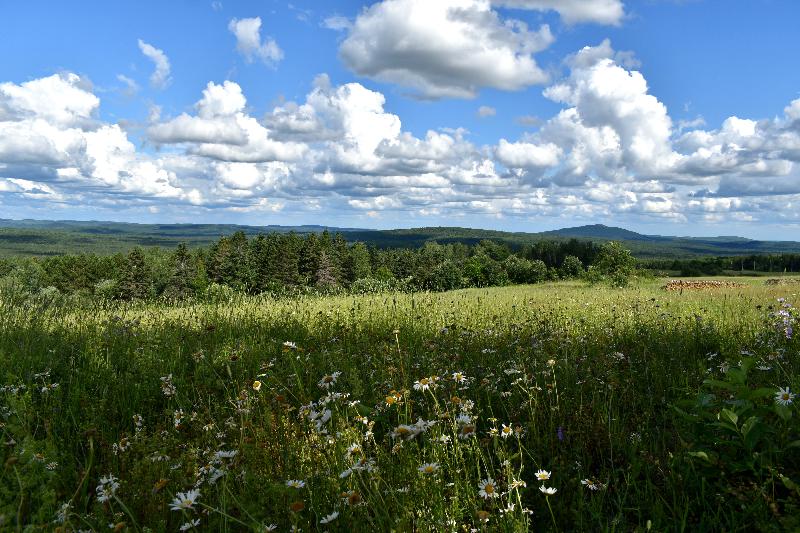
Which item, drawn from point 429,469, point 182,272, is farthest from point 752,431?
point 182,272

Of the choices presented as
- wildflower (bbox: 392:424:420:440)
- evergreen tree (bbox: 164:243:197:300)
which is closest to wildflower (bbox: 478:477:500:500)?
wildflower (bbox: 392:424:420:440)

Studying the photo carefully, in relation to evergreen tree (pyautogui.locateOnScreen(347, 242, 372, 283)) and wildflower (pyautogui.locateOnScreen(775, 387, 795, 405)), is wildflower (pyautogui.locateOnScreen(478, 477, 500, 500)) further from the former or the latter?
evergreen tree (pyautogui.locateOnScreen(347, 242, 372, 283))

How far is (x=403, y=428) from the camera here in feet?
8.14

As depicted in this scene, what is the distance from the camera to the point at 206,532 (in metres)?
2.42

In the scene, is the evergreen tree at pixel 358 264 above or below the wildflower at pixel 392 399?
below

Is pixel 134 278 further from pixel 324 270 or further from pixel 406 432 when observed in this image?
pixel 406 432

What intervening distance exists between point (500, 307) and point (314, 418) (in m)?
8.80

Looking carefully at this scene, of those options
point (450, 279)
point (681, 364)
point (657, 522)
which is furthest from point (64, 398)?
point (450, 279)

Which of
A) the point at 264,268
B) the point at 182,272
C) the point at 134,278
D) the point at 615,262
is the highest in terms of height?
the point at 615,262

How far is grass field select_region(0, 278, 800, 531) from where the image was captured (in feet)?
8.13

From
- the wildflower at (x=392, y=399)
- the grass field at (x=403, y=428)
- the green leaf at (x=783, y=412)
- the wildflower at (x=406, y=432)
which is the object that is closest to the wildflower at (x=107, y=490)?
the grass field at (x=403, y=428)

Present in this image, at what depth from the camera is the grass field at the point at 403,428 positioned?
8.13ft

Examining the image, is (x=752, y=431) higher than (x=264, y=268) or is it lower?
higher

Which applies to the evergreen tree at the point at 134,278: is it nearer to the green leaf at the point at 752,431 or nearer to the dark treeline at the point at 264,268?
the dark treeline at the point at 264,268
